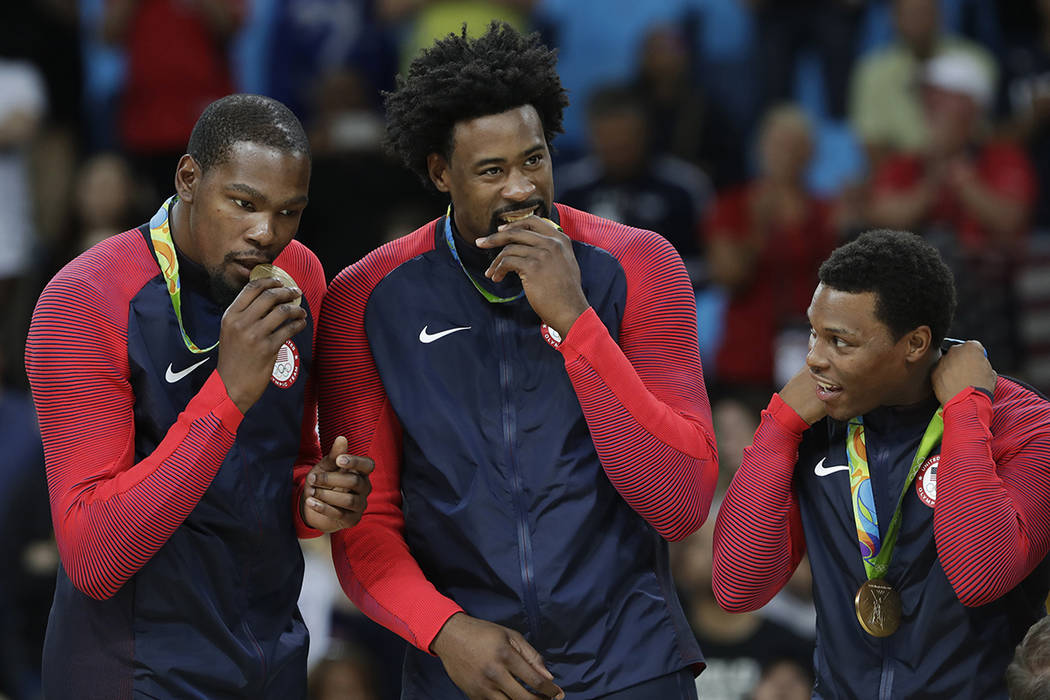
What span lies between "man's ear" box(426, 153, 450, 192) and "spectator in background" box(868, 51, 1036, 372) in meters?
4.01

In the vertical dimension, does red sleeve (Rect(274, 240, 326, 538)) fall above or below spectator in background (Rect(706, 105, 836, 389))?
above

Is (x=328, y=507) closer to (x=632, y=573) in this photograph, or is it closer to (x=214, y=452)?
(x=214, y=452)

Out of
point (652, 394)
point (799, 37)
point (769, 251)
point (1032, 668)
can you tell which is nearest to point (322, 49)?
point (799, 37)

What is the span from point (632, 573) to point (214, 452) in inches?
39.0

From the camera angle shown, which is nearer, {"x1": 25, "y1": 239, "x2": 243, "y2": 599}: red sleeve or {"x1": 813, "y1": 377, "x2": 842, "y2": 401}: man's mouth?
{"x1": 25, "y1": 239, "x2": 243, "y2": 599}: red sleeve

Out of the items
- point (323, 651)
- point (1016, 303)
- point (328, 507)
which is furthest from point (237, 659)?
point (1016, 303)

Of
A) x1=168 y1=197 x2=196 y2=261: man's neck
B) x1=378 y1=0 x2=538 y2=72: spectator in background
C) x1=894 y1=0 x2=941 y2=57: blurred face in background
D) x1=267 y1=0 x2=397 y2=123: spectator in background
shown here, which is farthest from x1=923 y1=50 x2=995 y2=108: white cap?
x1=168 y1=197 x2=196 y2=261: man's neck

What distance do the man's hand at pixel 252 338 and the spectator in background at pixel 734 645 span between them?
338 centimetres

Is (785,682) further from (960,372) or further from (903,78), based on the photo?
(903,78)

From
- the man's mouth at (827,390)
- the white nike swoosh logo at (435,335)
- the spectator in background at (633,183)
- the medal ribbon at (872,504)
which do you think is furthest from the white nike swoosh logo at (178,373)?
the spectator in background at (633,183)

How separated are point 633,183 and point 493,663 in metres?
5.17

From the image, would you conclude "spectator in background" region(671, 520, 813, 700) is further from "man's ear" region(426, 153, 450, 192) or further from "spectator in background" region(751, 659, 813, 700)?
"man's ear" region(426, 153, 450, 192)

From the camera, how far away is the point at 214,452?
3195mm

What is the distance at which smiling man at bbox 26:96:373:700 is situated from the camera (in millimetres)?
3211
